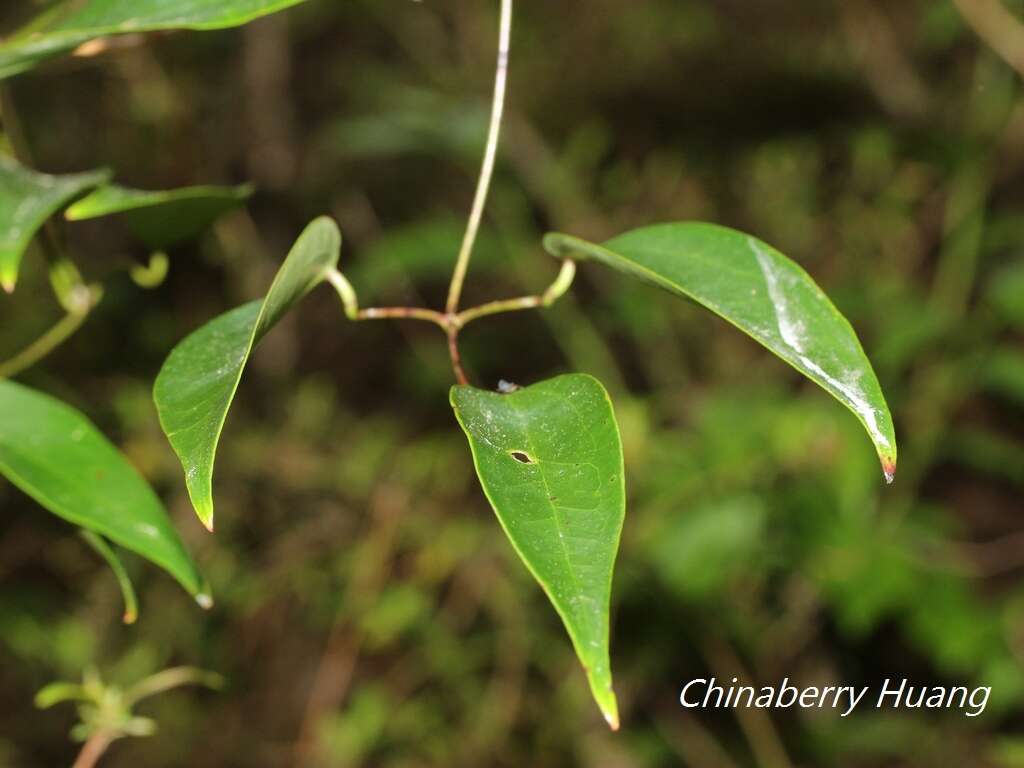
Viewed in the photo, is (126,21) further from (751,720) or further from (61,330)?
(751,720)

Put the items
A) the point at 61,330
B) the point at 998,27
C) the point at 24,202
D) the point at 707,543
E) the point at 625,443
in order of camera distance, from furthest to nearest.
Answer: the point at 998,27
the point at 625,443
the point at 707,543
the point at 61,330
the point at 24,202

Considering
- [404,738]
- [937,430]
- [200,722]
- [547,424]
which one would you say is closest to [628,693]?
[404,738]

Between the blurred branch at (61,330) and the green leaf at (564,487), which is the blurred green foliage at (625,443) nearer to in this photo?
the blurred branch at (61,330)

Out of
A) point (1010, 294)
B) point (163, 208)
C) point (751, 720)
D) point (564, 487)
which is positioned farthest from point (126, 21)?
point (751, 720)

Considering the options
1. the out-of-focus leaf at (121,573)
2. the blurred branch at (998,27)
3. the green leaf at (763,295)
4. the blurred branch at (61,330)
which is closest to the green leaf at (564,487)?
the green leaf at (763,295)

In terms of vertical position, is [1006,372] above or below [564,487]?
below

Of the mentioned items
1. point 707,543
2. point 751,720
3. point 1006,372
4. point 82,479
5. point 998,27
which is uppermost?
point 82,479

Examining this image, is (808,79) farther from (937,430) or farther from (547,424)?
(547,424)
